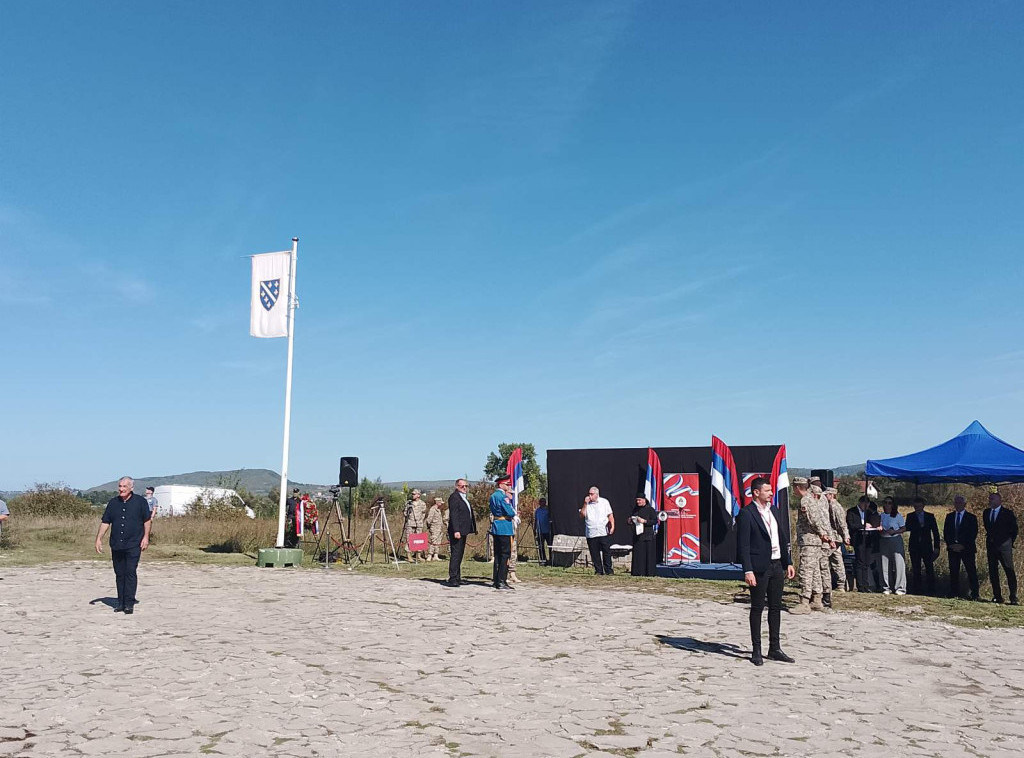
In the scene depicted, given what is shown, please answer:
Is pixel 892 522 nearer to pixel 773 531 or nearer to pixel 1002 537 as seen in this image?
pixel 1002 537

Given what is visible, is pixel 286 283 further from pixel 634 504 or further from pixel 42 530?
pixel 42 530

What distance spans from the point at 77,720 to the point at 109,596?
7845 mm

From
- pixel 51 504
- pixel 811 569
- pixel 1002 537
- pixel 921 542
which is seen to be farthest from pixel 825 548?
pixel 51 504

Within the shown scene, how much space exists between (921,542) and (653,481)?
534 centimetres

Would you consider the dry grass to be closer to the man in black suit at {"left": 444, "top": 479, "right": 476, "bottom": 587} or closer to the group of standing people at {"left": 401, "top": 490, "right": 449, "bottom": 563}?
the group of standing people at {"left": 401, "top": 490, "right": 449, "bottom": 563}

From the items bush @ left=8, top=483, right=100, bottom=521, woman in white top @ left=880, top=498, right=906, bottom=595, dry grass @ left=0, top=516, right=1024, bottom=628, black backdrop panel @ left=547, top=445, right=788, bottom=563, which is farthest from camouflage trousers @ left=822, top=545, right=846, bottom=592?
bush @ left=8, top=483, right=100, bottom=521

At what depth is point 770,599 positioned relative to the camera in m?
8.89

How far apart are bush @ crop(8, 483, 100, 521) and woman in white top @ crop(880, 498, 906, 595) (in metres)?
31.6

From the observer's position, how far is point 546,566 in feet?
63.9

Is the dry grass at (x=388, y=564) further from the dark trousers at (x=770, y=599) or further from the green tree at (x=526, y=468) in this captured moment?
the green tree at (x=526, y=468)

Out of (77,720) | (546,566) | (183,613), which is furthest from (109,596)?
(546,566)

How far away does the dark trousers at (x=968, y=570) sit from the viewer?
48.0 ft

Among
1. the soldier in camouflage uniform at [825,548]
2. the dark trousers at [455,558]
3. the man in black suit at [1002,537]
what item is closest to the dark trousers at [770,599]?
the soldier in camouflage uniform at [825,548]

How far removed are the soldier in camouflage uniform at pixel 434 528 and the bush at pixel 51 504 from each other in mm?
20801
